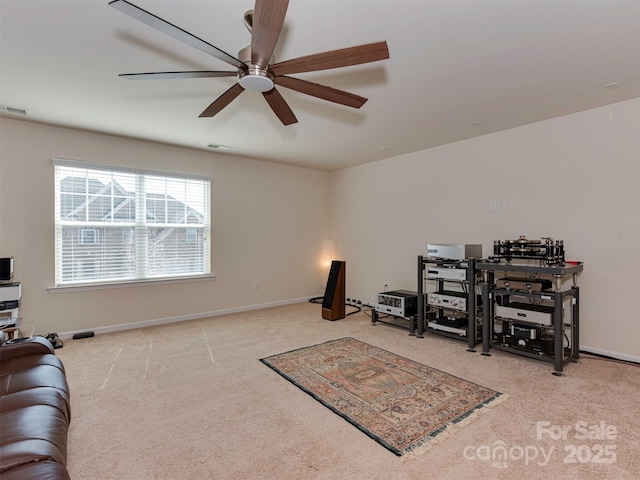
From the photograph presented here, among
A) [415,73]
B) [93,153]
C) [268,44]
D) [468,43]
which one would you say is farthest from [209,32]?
[93,153]

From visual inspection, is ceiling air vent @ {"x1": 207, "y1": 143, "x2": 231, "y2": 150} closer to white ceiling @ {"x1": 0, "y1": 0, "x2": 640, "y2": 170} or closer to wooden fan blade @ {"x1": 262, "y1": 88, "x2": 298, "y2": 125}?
white ceiling @ {"x1": 0, "y1": 0, "x2": 640, "y2": 170}

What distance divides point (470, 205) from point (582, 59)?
2.07 metres

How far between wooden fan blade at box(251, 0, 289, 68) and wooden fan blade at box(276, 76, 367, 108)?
20cm

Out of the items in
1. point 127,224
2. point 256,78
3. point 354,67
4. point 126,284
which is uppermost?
point 354,67

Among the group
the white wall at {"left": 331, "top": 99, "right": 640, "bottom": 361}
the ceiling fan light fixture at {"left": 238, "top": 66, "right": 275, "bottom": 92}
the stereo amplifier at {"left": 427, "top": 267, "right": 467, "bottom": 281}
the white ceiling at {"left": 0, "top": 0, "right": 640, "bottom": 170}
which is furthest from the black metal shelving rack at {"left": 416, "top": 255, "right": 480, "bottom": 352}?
the ceiling fan light fixture at {"left": 238, "top": 66, "right": 275, "bottom": 92}

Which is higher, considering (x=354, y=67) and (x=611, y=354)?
(x=354, y=67)

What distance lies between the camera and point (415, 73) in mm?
2539

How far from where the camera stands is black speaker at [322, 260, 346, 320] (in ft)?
15.4

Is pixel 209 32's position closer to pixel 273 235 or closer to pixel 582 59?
pixel 582 59

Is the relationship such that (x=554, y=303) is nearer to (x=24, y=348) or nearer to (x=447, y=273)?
(x=447, y=273)

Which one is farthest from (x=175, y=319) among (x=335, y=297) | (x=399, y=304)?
(x=399, y=304)

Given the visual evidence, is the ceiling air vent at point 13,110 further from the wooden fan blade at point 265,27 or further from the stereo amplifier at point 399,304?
the stereo amplifier at point 399,304

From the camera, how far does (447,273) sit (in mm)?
3807

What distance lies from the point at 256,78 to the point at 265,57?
0.41ft
